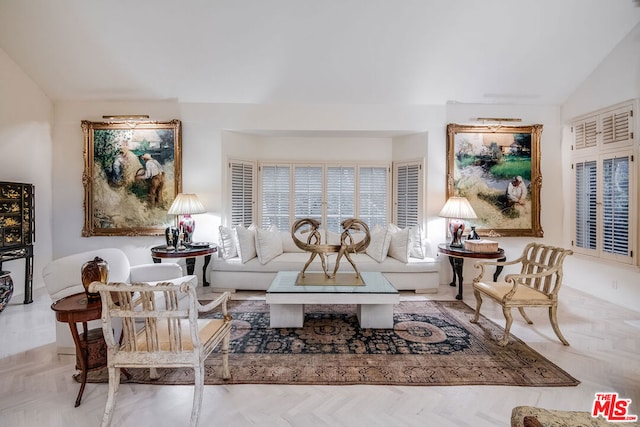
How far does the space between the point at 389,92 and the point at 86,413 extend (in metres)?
5.11

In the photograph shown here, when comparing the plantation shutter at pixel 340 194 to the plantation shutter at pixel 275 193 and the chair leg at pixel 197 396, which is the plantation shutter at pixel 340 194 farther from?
the chair leg at pixel 197 396

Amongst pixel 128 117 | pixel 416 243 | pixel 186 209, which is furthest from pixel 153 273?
pixel 416 243

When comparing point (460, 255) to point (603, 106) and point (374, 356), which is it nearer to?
point (374, 356)

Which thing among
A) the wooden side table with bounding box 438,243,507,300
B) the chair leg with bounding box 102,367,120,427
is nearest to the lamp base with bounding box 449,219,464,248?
the wooden side table with bounding box 438,243,507,300

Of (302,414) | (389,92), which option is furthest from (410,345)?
(389,92)

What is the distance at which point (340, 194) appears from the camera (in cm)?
589

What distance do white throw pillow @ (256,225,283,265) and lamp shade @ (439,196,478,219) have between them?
2.69m

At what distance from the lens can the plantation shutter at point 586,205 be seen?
15.1ft

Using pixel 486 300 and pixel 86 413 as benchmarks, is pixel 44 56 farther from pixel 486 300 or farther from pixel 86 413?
pixel 486 300

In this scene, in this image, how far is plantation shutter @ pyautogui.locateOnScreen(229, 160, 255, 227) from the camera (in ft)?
17.8

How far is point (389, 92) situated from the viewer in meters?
4.96

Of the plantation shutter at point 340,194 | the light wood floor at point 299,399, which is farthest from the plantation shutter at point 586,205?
the plantation shutter at point 340,194

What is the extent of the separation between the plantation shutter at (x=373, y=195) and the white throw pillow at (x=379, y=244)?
88 centimetres

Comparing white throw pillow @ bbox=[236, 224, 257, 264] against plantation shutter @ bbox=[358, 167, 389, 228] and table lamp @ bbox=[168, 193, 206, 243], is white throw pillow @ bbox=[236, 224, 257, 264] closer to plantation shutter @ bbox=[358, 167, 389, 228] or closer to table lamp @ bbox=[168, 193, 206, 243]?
table lamp @ bbox=[168, 193, 206, 243]
